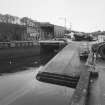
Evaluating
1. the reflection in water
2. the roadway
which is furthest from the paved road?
the reflection in water

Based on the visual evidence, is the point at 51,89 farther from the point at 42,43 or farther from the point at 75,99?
the point at 42,43

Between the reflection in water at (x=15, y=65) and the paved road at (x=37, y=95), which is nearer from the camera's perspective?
the paved road at (x=37, y=95)

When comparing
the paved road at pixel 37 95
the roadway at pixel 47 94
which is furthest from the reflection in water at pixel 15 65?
the roadway at pixel 47 94

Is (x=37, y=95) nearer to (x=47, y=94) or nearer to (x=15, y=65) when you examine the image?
(x=47, y=94)

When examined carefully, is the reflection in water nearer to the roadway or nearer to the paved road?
the paved road

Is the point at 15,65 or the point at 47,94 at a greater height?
the point at 47,94

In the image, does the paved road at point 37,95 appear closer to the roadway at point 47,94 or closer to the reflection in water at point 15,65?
the roadway at point 47,94

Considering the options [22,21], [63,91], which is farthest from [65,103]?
[22,21]

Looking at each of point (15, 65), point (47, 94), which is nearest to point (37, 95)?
point (47, 94)

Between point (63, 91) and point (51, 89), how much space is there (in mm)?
713

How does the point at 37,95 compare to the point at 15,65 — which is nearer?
the point at 37,95

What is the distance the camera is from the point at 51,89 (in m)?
6.87

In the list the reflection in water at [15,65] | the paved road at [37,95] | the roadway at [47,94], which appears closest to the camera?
the roadway at [47,94]

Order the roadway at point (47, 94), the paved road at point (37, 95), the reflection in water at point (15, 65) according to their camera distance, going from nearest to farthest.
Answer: the roadway at point (47, 94) → the paved road at point (37, 95) → the reflection in water at point (15, 65)
